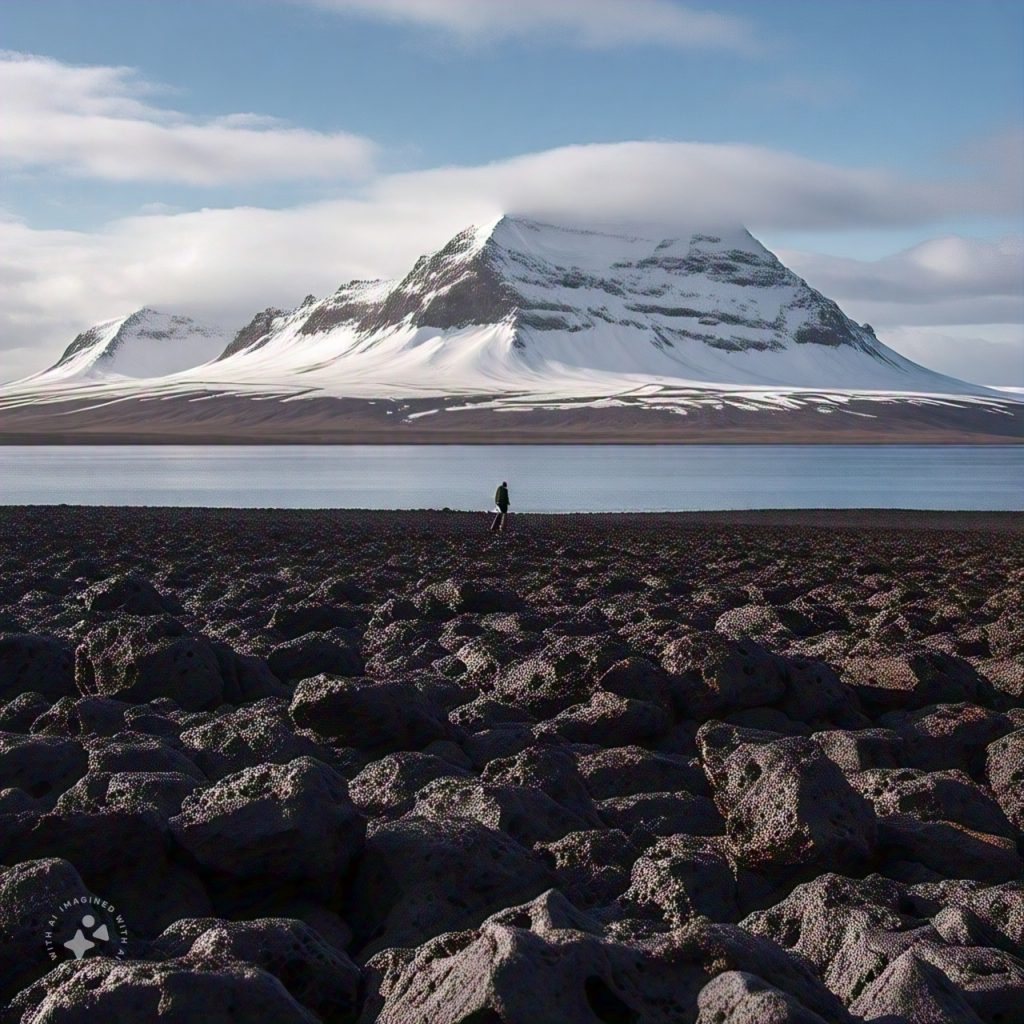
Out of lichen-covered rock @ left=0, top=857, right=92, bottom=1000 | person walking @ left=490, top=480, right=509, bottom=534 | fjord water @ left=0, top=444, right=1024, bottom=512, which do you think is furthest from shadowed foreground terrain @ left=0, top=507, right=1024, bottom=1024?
fjord water @ left=0, top=444, right=1024, bottom=512

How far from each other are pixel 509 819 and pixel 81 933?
189cm

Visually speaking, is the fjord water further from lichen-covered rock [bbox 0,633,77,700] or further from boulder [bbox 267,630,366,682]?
lichen-covered rock [bbox 0,633,77,700]

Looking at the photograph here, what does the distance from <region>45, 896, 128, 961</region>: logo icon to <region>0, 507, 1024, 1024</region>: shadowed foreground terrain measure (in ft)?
0.05

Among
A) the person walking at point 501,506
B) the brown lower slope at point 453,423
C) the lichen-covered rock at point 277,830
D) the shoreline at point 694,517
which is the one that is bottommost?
the brown lower slope at point 453,423

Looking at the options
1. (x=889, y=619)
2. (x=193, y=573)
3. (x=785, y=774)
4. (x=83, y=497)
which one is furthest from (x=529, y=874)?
(x=83, y=497)

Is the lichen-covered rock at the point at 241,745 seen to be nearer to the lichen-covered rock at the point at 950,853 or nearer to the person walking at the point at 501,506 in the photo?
the lichen-covered rock at the point at 950,853

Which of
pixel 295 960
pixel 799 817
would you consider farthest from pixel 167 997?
pixel 799 817

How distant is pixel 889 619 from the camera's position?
11945mm

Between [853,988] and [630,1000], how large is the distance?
36.1 inches

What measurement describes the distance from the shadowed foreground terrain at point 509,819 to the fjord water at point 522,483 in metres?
33.5

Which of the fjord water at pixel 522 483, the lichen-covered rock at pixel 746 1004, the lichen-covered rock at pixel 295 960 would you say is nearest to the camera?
the lichen-covered rock at pixel 746 1004

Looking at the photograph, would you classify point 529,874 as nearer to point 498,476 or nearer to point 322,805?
point 322,805

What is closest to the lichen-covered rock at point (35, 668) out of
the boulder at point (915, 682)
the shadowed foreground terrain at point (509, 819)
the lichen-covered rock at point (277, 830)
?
the shadowed foreground terrain at point (509, 819)

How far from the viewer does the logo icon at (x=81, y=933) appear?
4277 mm
